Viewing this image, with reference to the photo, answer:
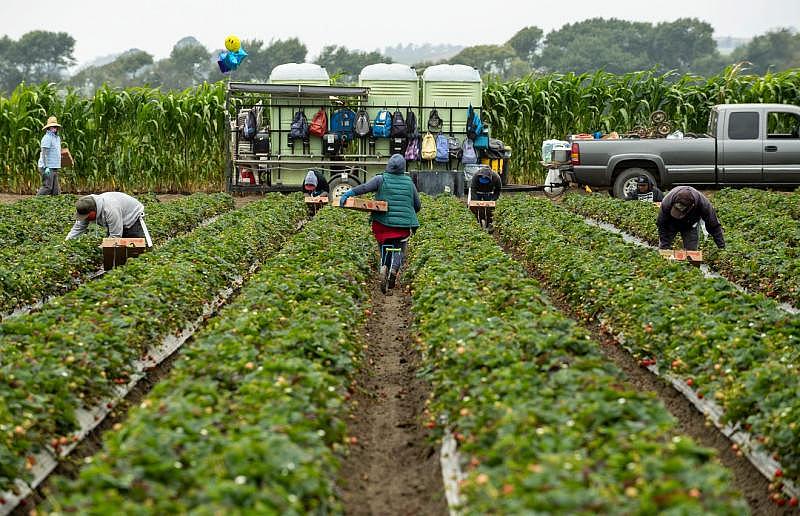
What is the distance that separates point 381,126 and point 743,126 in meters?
8.04

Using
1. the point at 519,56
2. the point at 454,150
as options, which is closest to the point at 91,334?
the point at 454,150

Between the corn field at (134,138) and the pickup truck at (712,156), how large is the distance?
1046 centimetres

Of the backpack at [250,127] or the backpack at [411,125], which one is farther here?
the backpack at [411,125]

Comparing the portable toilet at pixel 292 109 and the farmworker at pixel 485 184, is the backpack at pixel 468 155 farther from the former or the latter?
the farmworker at pixel 485 184

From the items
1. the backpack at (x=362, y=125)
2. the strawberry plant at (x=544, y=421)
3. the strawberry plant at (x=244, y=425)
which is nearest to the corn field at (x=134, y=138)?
the backpack at (x=362, y=125)

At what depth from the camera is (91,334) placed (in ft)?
25.5

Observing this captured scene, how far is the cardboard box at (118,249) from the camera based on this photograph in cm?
1301

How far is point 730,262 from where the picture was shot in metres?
13.7

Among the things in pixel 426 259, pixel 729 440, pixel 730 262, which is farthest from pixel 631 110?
pixel 729 440

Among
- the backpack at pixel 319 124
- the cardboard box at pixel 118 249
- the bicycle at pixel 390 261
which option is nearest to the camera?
the cardboard box at pixel 118 249

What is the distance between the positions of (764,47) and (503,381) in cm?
10264

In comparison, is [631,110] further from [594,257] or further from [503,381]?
[503,381]

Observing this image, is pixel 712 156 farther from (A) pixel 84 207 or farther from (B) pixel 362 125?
(A) pixel 84 207

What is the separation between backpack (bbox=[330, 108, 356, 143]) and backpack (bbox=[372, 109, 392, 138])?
1.74 ft
